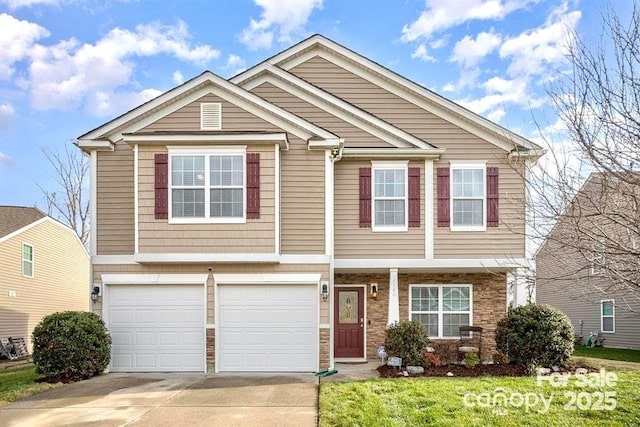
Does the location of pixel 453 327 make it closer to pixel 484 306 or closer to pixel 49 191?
pixel 484 306

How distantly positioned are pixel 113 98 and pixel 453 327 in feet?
65.3

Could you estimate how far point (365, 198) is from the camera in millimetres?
13445

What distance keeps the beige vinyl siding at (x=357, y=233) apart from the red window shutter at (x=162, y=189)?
13.9 ft

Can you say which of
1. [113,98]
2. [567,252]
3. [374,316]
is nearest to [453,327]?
[374,316]

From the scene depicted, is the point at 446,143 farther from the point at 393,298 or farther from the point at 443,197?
the point at 393,298

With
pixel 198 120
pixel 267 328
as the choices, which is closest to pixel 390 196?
pixel 267 328

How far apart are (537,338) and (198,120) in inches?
361

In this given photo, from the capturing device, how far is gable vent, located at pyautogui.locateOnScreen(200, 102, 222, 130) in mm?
12203

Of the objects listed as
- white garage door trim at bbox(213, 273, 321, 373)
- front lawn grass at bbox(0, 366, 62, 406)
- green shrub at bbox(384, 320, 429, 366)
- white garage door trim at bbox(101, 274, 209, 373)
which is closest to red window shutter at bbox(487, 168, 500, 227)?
green shrub at bbox(384, 320, 429, 366)

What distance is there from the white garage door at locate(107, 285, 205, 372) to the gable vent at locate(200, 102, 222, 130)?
379cm

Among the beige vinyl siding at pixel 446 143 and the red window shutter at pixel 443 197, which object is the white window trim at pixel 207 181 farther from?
the red window shutter at pixel 443 197

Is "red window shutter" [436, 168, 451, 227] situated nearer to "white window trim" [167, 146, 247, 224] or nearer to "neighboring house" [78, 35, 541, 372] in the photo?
"neighboring house" [78, 35, 541, 372]

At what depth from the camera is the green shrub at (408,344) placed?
1165 centimetres

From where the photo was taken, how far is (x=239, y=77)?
14188mm
